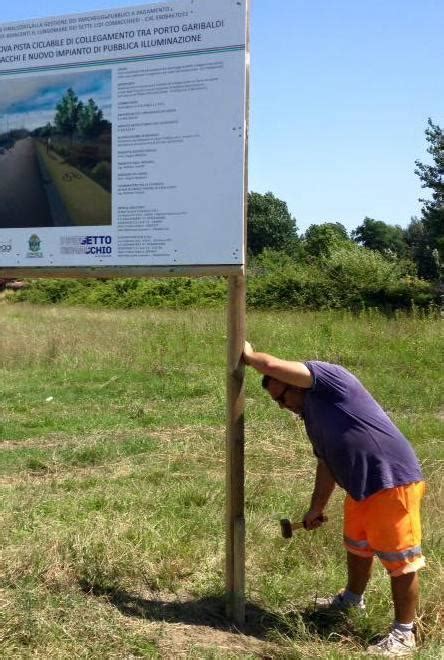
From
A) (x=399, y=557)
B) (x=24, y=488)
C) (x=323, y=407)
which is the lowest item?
(x=24, y=488)

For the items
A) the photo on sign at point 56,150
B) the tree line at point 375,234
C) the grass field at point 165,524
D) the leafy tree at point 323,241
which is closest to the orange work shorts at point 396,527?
the grass field at point 165,524

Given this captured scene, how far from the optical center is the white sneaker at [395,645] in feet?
11.3

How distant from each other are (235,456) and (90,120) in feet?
6.18

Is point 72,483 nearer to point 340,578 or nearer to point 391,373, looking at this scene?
point 340,578

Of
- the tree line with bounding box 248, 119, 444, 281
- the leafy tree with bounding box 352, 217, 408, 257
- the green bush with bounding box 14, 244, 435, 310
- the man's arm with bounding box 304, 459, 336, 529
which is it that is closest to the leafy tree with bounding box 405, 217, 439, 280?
the tree line with bounding box 248, 119, 444, 281

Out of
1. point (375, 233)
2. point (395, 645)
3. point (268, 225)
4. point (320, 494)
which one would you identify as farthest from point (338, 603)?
point (375, 233)

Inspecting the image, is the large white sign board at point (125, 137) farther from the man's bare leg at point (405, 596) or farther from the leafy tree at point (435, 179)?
the leafy tree at point (435, 179)

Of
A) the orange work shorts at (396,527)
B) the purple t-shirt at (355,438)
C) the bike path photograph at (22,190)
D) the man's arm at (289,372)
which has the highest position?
the bike path photograph at (22,190)

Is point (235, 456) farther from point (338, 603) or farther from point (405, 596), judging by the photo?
point (405, 596)

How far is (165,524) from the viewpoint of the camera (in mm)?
4820

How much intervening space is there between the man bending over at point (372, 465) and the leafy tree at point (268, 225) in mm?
69292

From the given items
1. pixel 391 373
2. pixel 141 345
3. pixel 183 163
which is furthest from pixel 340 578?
pixel 141 345

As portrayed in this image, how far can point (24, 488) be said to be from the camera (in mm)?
6055

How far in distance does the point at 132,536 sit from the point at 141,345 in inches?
393
